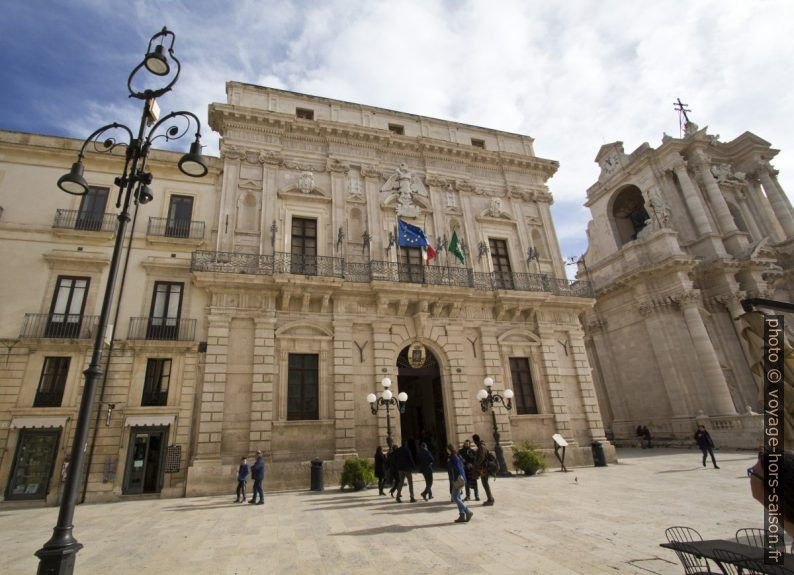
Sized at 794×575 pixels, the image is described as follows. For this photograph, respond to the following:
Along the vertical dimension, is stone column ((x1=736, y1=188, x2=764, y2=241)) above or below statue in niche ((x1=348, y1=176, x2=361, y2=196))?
above

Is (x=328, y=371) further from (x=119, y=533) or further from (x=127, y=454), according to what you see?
(x=119, y=533)

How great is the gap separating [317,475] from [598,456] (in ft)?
35.7

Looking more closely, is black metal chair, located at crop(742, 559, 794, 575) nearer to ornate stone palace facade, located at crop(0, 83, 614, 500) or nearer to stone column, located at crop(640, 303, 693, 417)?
ornate stone palace facade, located at crop(0, 83, 614, 500)

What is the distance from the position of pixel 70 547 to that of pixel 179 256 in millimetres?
12857

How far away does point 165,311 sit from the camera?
14828mm

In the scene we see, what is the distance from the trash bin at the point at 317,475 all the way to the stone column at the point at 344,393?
115cm

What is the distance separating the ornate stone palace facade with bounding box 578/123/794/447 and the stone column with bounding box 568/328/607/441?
8.20 meters

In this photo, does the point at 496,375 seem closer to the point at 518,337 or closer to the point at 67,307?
the point at 518,337

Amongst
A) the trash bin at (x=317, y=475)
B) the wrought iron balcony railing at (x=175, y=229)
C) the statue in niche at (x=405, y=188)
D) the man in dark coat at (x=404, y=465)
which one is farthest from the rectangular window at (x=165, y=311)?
the statue in niche at (x=405, y=188)

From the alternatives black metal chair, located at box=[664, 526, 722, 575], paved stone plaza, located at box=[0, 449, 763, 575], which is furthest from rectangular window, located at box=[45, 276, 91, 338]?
black metal chair, located at box=[664, 526, 722, 575]

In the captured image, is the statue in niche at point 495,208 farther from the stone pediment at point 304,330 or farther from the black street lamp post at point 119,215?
the black street lamp post at point 119,215

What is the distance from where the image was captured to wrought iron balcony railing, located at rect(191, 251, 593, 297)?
1530 centimetres

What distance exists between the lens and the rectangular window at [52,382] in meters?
13.1

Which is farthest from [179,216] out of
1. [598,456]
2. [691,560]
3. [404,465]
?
[598,456]
